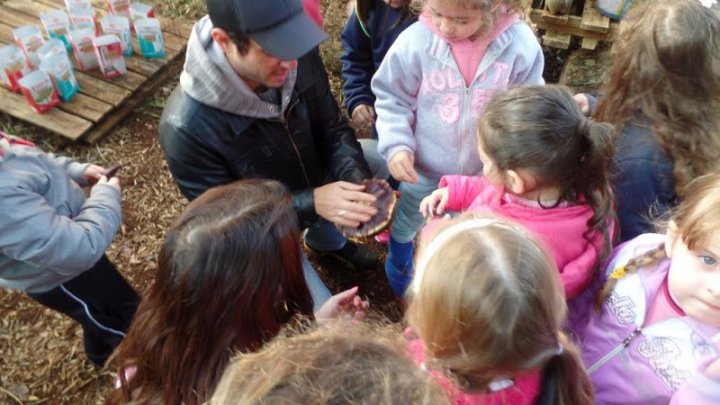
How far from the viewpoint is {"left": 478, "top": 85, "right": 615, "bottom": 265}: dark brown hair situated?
5.84 ft

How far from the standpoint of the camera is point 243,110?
84.5 inches

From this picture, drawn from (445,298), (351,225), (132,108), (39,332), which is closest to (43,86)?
(132,108)

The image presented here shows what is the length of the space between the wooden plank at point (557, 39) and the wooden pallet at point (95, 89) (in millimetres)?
2834

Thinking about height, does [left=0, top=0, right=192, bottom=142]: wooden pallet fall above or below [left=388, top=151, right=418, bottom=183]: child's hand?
below

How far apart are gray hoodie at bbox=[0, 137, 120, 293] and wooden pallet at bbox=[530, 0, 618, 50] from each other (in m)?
3.04

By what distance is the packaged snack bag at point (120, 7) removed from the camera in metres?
4.13

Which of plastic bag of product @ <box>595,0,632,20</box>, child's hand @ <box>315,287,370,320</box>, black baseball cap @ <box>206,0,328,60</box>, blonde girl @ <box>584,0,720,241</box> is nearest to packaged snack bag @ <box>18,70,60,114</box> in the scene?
black baseball cap @ <box>206,0,328,60</box>

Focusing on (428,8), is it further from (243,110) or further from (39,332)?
(39,332)

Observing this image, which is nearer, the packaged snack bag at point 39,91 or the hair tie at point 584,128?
the hair tie at point 584,128

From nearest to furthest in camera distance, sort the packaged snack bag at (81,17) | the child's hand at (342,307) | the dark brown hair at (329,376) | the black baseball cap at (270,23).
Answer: the dark brown hair at (329,376) < the black baseball cap at (270,23) < the child's hand at (342,307) < the packaged snack bag at (81,17)

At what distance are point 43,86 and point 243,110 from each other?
2381mm

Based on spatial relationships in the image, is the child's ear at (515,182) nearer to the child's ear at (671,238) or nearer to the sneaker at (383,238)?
the child's ear at (671,238)

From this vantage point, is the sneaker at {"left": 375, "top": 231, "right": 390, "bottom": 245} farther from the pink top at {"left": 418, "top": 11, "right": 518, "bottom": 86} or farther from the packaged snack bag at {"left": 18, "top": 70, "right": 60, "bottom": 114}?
the packaged snack bag at {"left": 18, "top": 70, "right": 60, "bottom": 114}

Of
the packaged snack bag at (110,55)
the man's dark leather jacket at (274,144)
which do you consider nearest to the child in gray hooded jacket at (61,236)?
the man's dark leather jacket at (274,144)
